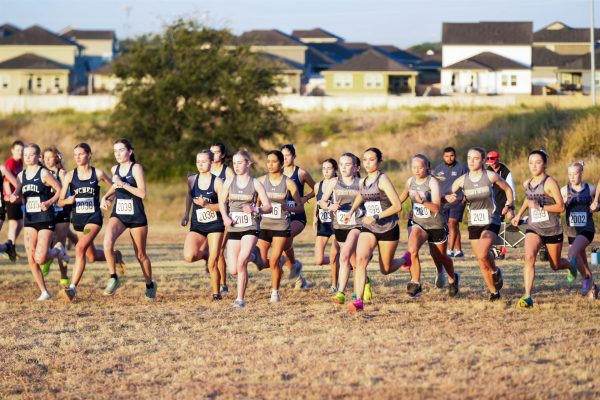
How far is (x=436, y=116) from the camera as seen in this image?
57250 mm

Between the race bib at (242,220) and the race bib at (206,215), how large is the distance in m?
0.65

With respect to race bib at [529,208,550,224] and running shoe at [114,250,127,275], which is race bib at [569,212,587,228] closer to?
race bib at [529,208,550,224]

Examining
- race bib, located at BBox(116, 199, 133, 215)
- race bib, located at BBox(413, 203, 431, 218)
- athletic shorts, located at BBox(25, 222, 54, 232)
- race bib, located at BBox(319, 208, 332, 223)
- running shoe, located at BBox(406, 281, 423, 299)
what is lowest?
running shoe, located at BBox(406, 281, 423, 299)

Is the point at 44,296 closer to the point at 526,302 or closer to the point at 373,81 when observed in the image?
the point at 526,302

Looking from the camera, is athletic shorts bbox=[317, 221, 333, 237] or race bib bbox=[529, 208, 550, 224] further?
athletic shorts bbox=[317, 221, 333, 237]

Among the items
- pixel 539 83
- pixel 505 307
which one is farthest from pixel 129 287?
pixel 539 83

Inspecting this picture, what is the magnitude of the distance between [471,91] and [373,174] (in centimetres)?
6732

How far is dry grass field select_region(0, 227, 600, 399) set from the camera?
348 inches

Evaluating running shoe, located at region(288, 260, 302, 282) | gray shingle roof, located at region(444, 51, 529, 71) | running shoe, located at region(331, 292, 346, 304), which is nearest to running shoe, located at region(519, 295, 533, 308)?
running shoe, located at region(331, 292, 346, 304)

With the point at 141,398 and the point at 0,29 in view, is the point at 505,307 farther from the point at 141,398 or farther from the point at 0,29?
the point at 0,29

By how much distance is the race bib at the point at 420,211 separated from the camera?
45.8 ft

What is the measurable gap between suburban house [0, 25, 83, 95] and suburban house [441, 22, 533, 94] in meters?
30.0

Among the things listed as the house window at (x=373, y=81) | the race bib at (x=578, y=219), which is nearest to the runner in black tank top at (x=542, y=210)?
the race bib at (x=578, y=219)

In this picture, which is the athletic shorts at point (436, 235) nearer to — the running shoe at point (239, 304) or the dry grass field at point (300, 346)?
the dry grass field at point (300, 346)
